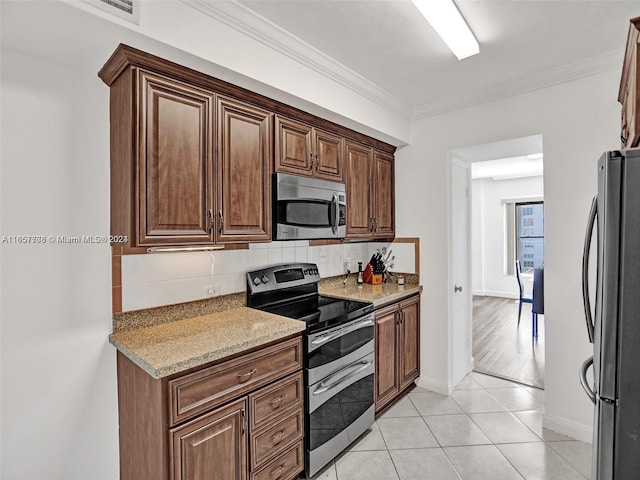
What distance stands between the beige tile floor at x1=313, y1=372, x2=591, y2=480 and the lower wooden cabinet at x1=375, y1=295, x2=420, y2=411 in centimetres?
18

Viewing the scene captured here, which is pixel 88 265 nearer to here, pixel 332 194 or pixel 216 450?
pixel 216 450

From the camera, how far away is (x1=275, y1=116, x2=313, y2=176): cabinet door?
222cm

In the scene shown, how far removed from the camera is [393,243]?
346cm

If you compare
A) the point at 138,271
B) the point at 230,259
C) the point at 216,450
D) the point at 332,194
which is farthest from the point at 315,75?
the point at 216,450

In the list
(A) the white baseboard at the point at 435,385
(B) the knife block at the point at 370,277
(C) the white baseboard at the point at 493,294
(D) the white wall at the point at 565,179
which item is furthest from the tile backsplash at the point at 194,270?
(C) the white baseboard at the point at 493,294

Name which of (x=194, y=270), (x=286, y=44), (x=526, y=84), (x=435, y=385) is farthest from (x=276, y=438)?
(x=526, y=84)

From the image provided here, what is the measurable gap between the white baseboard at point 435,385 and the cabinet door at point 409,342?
0.26 feet

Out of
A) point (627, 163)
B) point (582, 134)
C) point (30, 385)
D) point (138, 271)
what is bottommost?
point (30, 385)

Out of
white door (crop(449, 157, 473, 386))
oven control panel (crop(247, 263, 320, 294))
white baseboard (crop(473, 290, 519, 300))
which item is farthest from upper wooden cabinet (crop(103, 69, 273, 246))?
white baseboard (crop(473, 290, 519, 300))

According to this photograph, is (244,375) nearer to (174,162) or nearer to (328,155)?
(174,162)

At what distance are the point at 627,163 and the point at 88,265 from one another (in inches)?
92.0

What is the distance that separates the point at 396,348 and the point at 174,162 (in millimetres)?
2244

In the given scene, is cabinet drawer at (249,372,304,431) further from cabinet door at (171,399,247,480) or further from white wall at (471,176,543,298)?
white wall at (471,176,543,298)

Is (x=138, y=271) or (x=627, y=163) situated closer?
(x=627, y=163)
